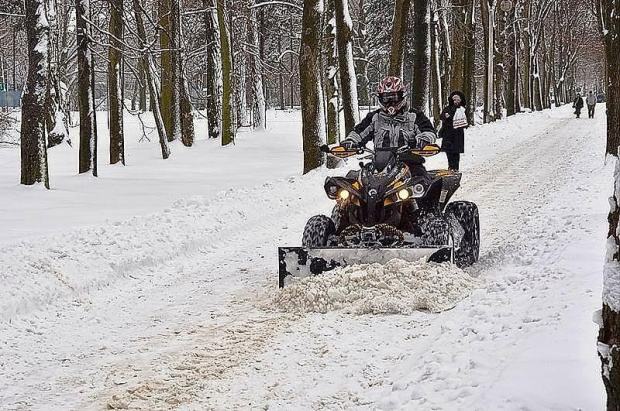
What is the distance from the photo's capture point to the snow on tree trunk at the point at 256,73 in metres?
33.2

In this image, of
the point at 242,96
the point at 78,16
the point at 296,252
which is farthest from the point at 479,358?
the point at 242,96

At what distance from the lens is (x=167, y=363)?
5.59 meters

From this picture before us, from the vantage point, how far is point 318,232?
7984mm

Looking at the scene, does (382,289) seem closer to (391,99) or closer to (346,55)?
(391,99)

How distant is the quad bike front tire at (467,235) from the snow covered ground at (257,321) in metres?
0.24

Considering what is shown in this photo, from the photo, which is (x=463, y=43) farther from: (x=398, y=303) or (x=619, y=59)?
(x=398, y=303)

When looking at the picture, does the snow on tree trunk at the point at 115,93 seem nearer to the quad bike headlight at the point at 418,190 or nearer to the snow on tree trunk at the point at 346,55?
the snow on tree trunk at the point at 346,55

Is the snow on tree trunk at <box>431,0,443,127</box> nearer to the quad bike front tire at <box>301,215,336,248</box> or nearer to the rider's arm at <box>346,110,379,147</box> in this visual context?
the rider's arm at <box>346,110,379,147</box>

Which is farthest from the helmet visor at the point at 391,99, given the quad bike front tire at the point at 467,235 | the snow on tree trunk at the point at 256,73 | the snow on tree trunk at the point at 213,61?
the snow on tree trunk at the point at 256,73

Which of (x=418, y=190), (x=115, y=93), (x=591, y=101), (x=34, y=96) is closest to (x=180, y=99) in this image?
(x=115, y=93)

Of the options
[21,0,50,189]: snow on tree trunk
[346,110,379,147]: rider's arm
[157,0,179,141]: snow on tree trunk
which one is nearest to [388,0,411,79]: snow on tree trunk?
[157,0,179,141]: snow on tree trunk

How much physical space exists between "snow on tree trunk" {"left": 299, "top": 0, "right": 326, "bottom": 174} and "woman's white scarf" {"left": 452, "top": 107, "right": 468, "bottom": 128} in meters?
3.25

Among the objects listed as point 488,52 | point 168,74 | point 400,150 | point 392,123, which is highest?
point 488,52

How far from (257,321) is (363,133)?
10.2 feet
